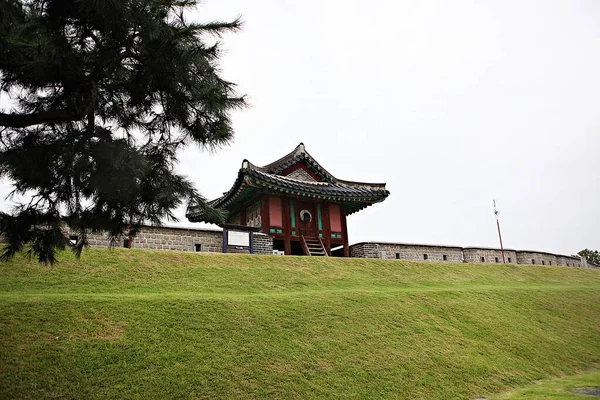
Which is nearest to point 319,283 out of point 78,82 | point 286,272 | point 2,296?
point 286,272

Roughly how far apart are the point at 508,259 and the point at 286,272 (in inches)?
634

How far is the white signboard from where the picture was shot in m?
16.1

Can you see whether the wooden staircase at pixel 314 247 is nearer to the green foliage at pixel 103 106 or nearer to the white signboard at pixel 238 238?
the white signboard at pixel 238 238

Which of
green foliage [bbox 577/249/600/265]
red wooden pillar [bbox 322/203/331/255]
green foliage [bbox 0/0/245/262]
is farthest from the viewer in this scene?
green foliage [bbox 577/249/600/265]

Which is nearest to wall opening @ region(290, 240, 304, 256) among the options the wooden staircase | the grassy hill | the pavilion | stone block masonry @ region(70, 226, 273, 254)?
the pavilion

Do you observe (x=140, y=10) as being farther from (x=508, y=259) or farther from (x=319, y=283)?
(x=508, y=259)

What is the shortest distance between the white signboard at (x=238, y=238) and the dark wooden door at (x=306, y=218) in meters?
3.88

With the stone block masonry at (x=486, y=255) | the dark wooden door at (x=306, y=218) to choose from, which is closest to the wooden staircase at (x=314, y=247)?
the dark wooden door at (x=306, y=218)

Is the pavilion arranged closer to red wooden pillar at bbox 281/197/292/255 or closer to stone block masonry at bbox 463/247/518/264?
red wooden pillar at bbox 281/197/292/255

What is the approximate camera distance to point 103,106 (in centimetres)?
521

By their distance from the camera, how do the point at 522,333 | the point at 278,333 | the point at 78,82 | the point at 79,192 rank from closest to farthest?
the point at 78,82
the point at 79,192
the point at 278,333
the point at 522,333

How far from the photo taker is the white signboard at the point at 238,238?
16.1 m

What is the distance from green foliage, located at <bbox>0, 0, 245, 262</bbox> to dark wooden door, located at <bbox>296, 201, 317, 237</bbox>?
1449 centimetres

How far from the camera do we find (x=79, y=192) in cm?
520
